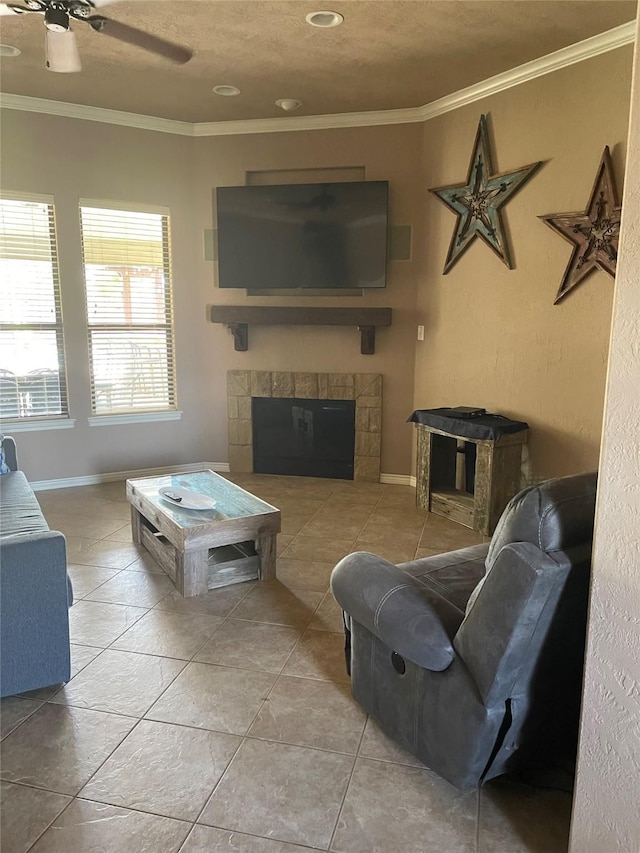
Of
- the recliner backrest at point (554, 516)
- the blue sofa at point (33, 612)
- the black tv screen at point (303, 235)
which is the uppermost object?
the black tv screen at point (303, 235)

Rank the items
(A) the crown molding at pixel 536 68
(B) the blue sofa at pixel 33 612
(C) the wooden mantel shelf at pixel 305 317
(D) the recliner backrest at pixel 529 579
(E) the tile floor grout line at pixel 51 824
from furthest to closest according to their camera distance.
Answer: (C) the wooden mantel shelf at pixel 305 317 → (A) the crown molding at pixel 536 68 → (B) the blue sofa at pixel 33 612 → (E) the tile floor grout line at pixel 51 824 → (D) the recliner backrest at pixel 529 579

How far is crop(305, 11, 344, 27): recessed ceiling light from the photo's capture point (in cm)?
307

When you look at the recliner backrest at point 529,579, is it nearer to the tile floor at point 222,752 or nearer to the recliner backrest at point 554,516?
the recliner backrest at point 554,516

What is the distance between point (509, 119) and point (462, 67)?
0.45 meters

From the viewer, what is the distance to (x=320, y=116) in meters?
4.71

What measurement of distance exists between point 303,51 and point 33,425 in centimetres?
327

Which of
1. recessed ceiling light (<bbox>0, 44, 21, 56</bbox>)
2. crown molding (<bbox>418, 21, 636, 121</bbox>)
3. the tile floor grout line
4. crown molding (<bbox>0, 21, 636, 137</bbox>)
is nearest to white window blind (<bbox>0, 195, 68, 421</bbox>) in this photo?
crown molding (<bbox>0, 21, 636, 137</bbox>)

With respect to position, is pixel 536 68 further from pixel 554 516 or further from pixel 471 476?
pixel 554 516

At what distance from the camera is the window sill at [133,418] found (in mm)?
4980

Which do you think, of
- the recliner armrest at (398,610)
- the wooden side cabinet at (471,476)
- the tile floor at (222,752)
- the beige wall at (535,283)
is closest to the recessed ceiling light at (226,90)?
the beige wall at (535,283)

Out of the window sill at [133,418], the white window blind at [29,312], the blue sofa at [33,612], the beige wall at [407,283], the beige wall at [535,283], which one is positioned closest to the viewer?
the blue sofa at [33,612]

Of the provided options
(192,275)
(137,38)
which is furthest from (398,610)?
(192,275)

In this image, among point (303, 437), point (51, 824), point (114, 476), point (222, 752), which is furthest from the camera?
point (303, 437)

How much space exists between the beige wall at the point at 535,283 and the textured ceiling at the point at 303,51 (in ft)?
0.87
